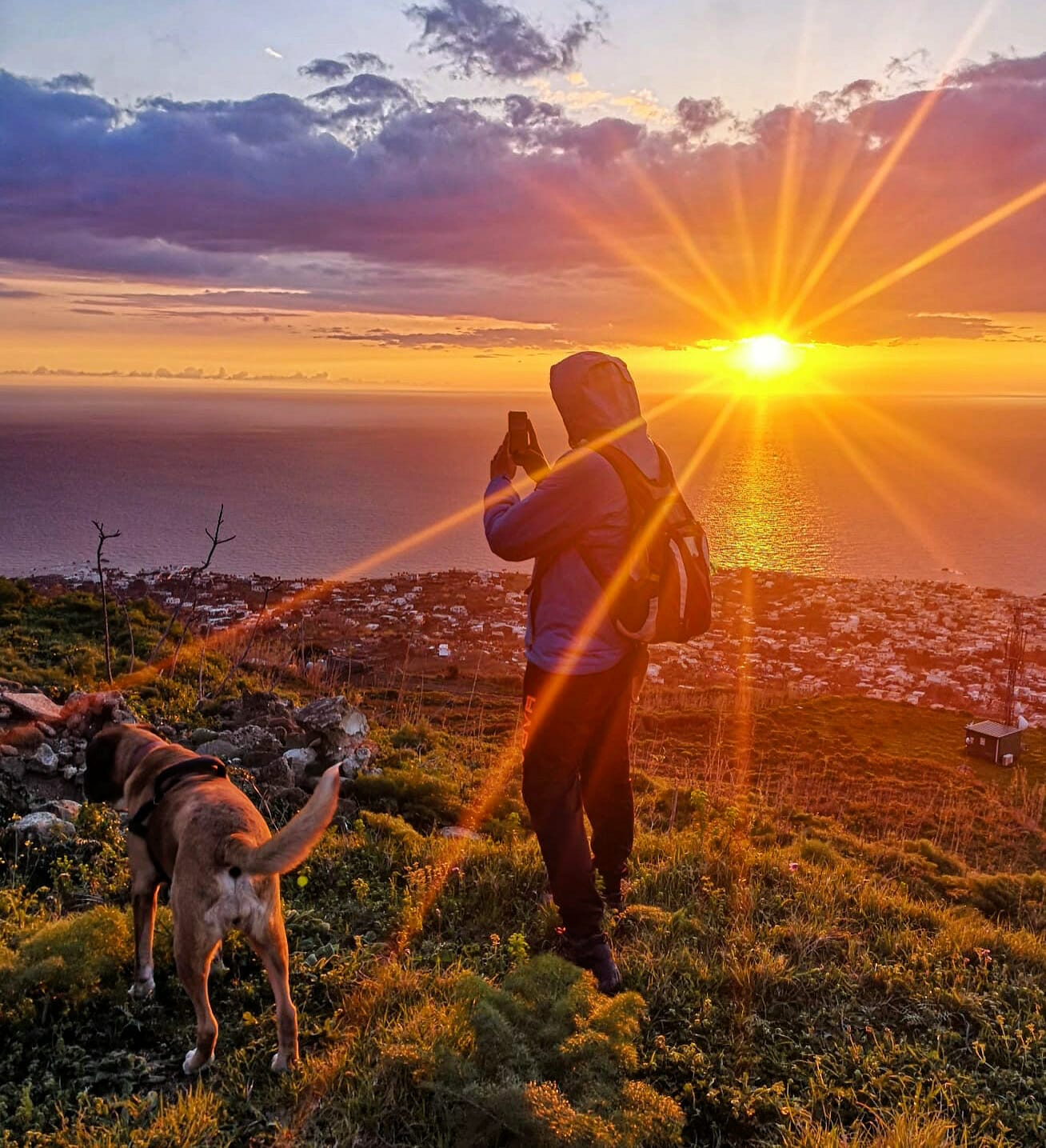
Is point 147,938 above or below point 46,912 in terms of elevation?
above

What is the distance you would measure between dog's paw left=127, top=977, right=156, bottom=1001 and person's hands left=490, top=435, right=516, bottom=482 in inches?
107

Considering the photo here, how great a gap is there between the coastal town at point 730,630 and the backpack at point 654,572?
11.1 metres

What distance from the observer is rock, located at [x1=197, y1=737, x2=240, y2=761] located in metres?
6.64

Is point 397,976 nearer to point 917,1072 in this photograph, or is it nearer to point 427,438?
point 917,1072

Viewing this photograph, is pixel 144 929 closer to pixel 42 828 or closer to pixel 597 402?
pixel 42 828

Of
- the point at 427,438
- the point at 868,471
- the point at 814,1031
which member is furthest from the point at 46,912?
the point at 427,438

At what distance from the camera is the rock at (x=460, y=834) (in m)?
5.74

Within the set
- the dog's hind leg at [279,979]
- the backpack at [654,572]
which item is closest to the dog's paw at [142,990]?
the dog's hind leg at [279,979]

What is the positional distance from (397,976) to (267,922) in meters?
0.94

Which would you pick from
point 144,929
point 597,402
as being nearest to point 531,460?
point 597,402

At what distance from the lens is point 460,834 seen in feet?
19.6

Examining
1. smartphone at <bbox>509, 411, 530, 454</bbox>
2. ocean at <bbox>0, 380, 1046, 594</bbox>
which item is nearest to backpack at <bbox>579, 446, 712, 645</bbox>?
smartphone at <bbox>509, 411, 530, 454</bbox>

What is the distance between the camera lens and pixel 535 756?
388cm

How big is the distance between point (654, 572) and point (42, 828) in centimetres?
406
